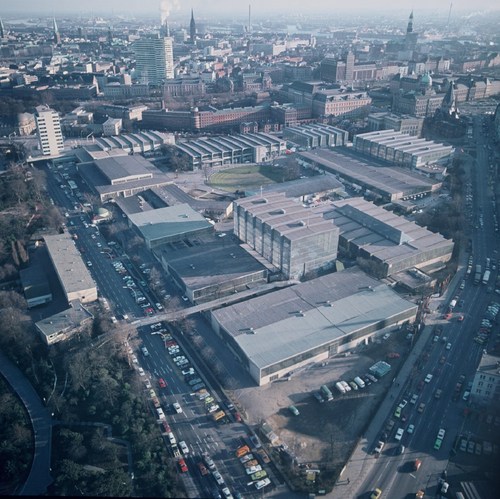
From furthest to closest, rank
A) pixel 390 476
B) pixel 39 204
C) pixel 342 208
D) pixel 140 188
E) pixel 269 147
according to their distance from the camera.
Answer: pixel 269 147 → pixel 140 188 → pixel 39 204 → pixel 342 208 → pixel 390 476

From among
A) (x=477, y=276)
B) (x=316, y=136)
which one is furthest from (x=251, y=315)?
(x=316, y=136)

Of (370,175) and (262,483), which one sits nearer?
(262,483)

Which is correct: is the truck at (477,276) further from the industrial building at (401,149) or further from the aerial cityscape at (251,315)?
the industrial building at (401,149)

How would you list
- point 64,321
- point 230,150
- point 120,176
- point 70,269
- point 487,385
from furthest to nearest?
point 230,150 < point 120,176 < point 70,269 < point 64,321 < point 487,385

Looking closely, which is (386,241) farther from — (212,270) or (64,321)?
(64,321)

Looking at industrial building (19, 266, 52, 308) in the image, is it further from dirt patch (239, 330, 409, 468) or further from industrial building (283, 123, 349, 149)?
industrial building (283, 123, 349, 149)

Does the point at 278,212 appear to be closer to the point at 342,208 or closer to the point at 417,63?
the point at 342,208

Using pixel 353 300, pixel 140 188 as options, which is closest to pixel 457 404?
pixel 353 300

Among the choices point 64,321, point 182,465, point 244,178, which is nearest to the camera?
point 182,465
